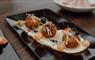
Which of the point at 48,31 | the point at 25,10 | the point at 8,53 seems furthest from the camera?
the point at 25,10

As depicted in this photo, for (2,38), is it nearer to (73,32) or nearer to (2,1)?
(73,32)

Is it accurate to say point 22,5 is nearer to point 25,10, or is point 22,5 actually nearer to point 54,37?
point 25,10

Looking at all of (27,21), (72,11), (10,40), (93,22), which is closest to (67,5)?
(72,11)

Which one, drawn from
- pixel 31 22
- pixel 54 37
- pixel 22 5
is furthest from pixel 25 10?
pixel 54 37

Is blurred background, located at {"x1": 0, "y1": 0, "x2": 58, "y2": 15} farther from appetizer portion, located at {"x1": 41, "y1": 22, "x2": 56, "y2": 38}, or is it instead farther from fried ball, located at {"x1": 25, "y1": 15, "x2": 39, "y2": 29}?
appetizer portion, located at {"x1": 41, "y1": 22, "x2": 56, "y2": 38}

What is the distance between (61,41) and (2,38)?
23 cm

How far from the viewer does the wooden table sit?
0.77 meters

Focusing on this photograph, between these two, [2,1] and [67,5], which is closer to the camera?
[67,5]

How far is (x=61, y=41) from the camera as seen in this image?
30.5 inches

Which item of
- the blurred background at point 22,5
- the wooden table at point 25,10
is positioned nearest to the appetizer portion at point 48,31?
the wooden table at point 25,10

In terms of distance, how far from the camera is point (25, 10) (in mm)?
1139

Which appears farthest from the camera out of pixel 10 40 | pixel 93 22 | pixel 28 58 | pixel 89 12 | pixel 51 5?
pixel 51 5

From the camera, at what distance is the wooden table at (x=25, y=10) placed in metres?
0.77

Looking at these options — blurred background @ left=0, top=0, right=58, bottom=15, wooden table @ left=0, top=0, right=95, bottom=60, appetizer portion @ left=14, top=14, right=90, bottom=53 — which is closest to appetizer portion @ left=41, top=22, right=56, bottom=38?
appetizer portion @ left=14, top=14, right=90, bottom=53
